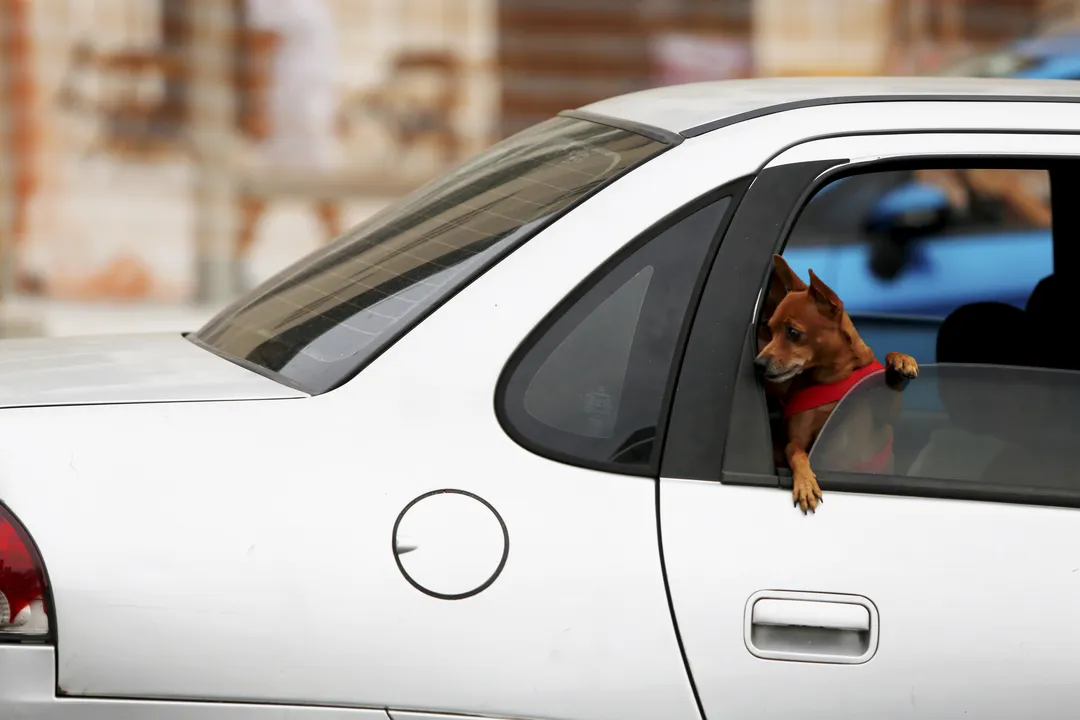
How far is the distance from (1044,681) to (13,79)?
9193 millimetres

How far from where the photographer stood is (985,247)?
→ 684cm

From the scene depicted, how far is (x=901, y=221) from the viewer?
7254mm

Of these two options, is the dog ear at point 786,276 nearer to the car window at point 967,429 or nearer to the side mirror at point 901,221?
the car window at point 967,429

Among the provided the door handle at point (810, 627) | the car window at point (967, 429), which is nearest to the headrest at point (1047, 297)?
the car window at point (967, 429)

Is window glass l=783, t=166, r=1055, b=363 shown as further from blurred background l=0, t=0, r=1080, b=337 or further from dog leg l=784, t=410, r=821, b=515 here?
dog leg l=784, t=410, r=821, b=515

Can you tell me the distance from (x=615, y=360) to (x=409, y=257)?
1.55 ft

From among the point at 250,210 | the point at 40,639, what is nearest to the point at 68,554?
the point at 40,639

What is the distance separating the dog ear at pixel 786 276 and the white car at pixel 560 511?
20cm

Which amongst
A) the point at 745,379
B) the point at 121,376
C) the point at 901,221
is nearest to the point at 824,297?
the point at 745,379

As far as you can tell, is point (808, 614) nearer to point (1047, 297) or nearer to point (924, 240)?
point (1047, 297)

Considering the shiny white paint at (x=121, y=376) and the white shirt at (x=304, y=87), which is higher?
the white shirt at (x=304, y=87)

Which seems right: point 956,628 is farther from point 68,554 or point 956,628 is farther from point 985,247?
point 985,247

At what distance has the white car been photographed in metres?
1.89

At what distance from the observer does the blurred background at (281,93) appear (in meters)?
9.66
